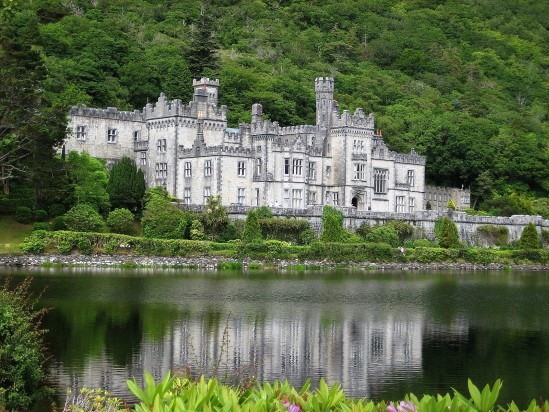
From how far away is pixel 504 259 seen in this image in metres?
79.7

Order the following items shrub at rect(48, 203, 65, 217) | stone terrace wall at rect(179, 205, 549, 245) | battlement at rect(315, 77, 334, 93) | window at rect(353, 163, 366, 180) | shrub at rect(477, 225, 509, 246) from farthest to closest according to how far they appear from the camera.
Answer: battlement at rect(315, 77, 334, 93), window at rect(353, 163, 366, 180), shrub at rect(477, 225, 509, 246), stone terrace wall at rect(179, 205, 549, 245), shrub at rect(48, 203, 65, 217)

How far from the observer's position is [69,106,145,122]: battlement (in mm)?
81000

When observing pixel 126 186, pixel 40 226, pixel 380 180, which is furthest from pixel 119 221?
pixel 380 180

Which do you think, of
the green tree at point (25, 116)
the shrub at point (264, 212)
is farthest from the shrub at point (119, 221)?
the shrub at point (264, 212)

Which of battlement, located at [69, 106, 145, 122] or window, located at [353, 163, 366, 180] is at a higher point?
battlement, located at [69, 106, 145, 122]

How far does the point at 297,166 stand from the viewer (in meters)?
80.9

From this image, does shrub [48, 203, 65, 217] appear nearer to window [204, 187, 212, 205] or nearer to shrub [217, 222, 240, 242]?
shrub [217, 222, 240, 242]

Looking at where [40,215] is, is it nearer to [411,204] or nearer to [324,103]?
[324,103]

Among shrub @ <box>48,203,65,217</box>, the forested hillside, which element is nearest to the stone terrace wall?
shrub @ <box>48,203,65,217</box>

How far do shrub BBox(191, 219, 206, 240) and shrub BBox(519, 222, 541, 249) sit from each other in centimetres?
2586

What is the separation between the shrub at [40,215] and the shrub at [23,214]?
57 cm

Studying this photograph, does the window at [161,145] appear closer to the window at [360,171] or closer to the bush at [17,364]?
the window at [360,171]

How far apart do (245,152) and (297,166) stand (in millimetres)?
4123

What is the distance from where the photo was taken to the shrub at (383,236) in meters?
77.5
